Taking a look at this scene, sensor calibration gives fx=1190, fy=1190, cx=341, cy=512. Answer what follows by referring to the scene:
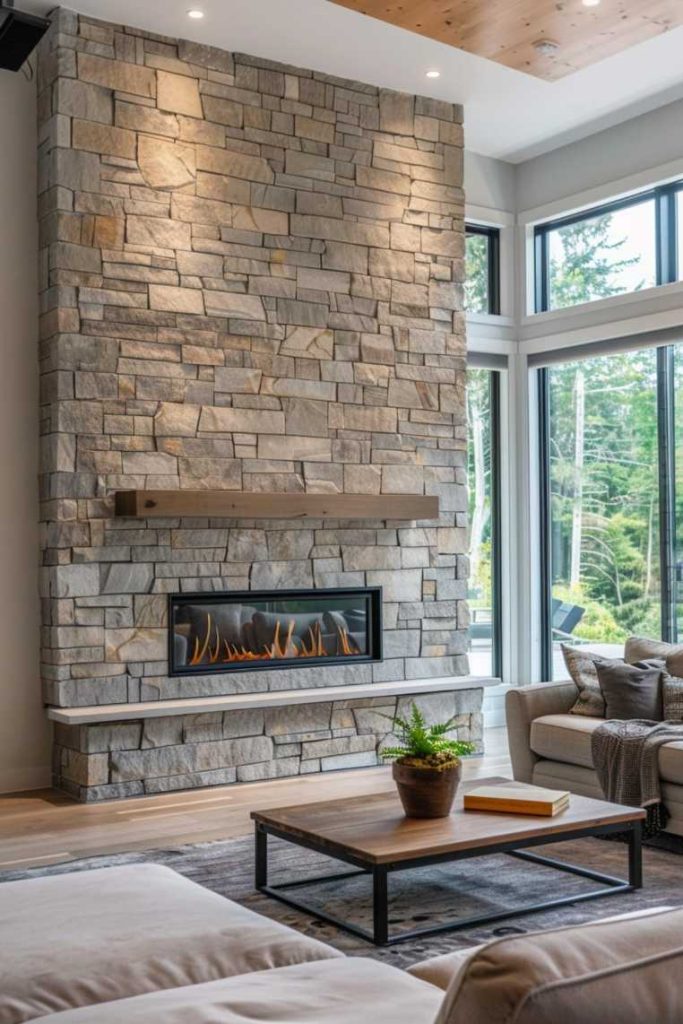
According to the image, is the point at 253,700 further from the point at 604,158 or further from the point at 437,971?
the point at 604,158

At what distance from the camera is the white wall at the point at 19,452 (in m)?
5.71

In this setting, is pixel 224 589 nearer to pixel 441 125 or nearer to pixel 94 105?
pixel 94 105

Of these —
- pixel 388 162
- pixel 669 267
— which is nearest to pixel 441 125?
pixel 388 162

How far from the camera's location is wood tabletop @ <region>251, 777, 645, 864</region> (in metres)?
3.45

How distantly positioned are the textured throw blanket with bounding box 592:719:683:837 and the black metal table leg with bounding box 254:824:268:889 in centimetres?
147

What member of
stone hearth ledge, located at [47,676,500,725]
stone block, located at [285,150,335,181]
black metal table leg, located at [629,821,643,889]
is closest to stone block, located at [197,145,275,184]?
stone block, located at [285,150,335,181]

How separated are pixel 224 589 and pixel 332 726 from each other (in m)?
0.94

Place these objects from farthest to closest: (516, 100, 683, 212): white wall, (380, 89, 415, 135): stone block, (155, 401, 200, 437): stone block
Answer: (516, 100, 683, 212): white wall, (380, 89, 415, 135): stone block, (155, 401, 200, 437): stone block

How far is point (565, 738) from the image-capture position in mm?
4953

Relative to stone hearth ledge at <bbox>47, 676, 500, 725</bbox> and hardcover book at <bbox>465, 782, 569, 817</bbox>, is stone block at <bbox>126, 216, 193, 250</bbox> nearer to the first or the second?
stone hearth ledge at <bbox>47, 676, 500, 725</bbox>

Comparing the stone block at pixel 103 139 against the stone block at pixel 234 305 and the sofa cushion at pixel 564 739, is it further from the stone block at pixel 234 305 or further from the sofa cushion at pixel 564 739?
the sofa cushion at pixel 564 739

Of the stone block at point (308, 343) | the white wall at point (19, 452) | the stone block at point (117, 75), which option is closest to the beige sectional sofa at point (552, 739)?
the stone block at point (308, 343)

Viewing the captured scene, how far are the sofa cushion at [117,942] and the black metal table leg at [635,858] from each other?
183 centimetres

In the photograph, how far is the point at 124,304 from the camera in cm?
574
